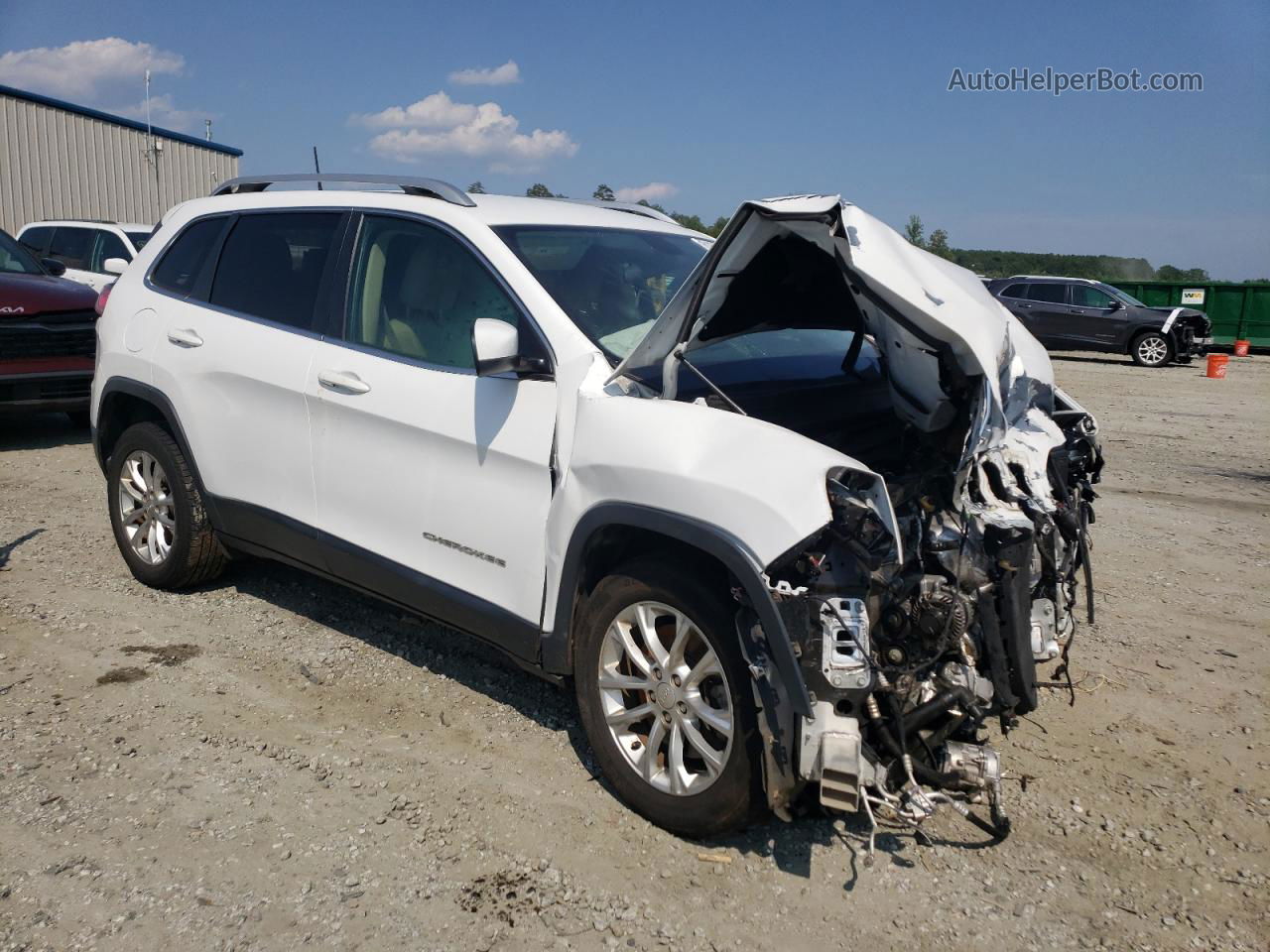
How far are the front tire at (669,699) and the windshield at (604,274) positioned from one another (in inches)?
33.9

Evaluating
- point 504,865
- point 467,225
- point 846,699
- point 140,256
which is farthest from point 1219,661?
point 140,256

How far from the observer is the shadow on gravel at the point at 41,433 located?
934 centimetres

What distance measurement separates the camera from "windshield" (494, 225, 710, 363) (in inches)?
144

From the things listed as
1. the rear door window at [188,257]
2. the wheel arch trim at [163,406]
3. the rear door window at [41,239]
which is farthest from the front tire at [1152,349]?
the wheel arch trim at [163,406]

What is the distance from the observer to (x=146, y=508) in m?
5.23

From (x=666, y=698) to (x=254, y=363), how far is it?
2464 millimetres

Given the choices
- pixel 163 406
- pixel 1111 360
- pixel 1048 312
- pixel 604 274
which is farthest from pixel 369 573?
pixel 1111 360

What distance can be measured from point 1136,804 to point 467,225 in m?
3.12

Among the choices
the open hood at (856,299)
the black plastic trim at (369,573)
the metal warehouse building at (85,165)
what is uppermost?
the metal warehouse building at (85,165)

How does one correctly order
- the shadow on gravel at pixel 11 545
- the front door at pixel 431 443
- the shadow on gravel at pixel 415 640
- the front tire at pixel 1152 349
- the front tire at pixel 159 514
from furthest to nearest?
the front tire at pixel 1152 349 < the shadow on gravel at pixel 11 545 < the front tire at pixel 159 514 < the shadow on gravel at pixel 415 640 < the front door at pixel 431 443

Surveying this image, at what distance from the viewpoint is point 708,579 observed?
3.08 metres

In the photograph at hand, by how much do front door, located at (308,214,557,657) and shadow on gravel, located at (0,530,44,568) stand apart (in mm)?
2728

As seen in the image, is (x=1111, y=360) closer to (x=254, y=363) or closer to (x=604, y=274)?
(x=604, y=274)

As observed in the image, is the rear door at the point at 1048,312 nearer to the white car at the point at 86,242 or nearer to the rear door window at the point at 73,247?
the white car at the point at 86,242
